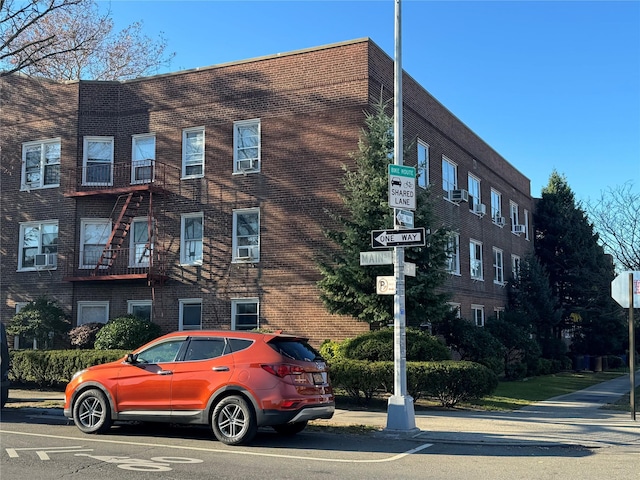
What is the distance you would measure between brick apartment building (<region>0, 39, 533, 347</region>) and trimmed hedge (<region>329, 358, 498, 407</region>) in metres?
4.07

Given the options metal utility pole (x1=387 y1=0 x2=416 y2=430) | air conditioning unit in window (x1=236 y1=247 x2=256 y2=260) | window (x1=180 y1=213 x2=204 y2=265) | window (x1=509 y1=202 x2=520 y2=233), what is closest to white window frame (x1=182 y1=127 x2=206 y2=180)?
window (x1=180 y1=213 x2=204 y2=265)

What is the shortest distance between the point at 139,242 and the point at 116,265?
1098 millimetres

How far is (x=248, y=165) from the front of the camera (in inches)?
831

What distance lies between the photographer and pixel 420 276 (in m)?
16.5

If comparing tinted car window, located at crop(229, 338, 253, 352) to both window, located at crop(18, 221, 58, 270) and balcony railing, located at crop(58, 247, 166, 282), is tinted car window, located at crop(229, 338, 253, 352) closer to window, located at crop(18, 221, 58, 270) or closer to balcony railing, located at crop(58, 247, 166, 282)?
balcony railing, located at crop(58, 247, 166, 282)

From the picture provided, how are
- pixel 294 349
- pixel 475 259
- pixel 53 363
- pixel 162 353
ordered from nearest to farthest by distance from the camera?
pixel 294 349
pixel 162 353
pixel 53 363
pixel 475 259

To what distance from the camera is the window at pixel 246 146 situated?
21031 mm

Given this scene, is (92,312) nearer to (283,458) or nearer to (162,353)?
(162,353)

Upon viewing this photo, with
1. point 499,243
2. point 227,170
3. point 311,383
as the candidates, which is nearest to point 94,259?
point 227,170

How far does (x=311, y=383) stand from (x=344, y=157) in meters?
11.0

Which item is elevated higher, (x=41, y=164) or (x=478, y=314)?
(x=41, y=164)

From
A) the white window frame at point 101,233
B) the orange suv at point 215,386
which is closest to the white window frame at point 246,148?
the white window frame at point 101,233

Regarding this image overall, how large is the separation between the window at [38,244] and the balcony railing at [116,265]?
84 centimetres

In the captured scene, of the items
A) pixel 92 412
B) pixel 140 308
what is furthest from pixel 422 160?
pixel 92 412
